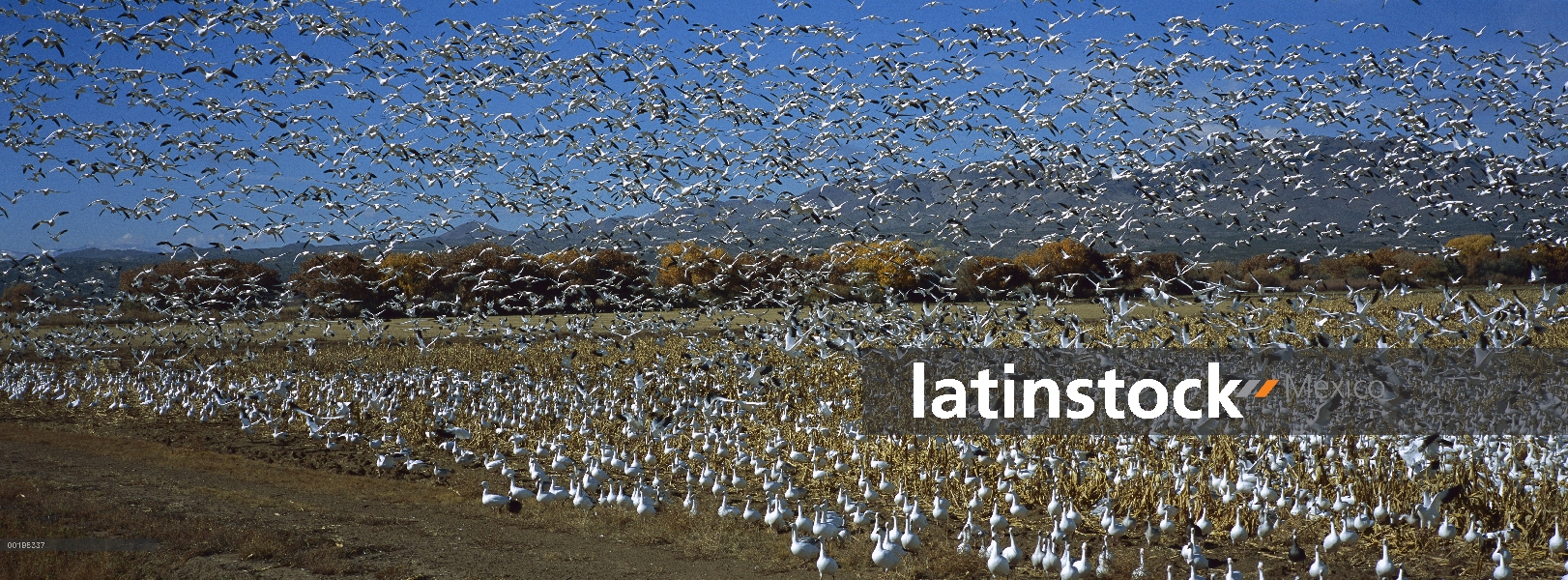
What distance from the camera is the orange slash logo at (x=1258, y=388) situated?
15.4 meters

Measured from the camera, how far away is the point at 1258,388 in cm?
1595

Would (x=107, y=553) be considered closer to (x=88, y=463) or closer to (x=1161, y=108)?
(x=88, y=463)

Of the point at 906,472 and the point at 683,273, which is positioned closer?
the point at 906,472

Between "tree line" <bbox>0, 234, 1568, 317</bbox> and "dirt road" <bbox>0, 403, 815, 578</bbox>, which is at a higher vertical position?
"tree line" <bbox>0, 234, 1568, 317</bbox>

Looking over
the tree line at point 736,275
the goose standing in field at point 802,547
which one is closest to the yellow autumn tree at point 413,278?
the tree line at point 736,275

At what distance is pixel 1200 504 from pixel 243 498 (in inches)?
447

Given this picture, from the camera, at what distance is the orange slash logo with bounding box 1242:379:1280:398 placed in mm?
15368

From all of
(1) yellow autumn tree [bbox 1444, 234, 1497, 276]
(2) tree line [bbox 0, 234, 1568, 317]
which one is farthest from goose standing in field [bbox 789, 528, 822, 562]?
(1) yellow autumn tree [bbox 1444, 234, 1497, 276]

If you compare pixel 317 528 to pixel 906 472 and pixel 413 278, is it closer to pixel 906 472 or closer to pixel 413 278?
pixel 906 472

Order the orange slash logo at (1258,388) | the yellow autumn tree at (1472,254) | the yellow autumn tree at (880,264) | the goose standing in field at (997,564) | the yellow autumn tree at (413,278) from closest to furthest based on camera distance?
the goose standing in field at (997,564)
the orange slash logo at (1258,388)
the yellow autumn tree at (880,264)
the yellow autumn tree at (1472,254)
the yellow autumn tree at (413,278)

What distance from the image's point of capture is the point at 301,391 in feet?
70.2

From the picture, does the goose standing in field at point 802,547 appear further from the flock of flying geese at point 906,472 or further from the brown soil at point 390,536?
the brown soil at point 390,536

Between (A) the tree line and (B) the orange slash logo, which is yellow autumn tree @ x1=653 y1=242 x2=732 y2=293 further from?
(B) the orange slash logo

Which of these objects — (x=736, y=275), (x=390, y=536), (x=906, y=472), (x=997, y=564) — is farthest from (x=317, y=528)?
(x=736, y=275)
